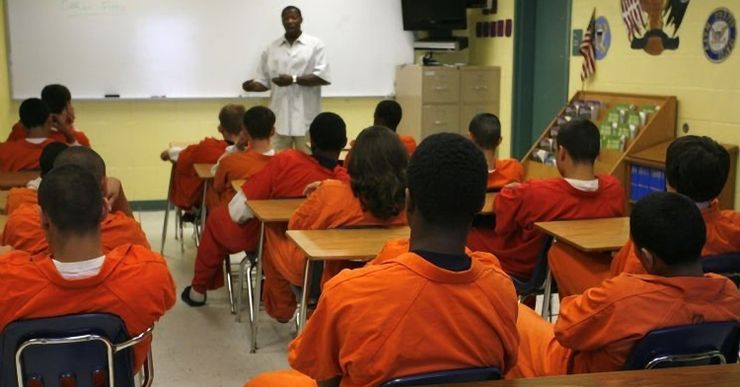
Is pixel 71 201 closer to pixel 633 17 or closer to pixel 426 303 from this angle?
pixel 426 303

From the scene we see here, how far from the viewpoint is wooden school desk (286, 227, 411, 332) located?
2957 millimetres

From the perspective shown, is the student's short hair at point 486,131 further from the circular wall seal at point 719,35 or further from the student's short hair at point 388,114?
the circular wall seal at point 719,35

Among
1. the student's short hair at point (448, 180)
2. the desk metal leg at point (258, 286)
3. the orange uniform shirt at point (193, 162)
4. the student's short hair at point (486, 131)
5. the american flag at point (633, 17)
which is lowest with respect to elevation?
the desk metal leg at point (258, 286)

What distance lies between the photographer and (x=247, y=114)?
4.75 metres

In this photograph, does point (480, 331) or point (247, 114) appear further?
point (247, 114)

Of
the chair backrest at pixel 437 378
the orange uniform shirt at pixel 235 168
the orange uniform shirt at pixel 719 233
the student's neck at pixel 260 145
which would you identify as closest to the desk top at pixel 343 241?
the orange uniform shirt at pixel 719 233

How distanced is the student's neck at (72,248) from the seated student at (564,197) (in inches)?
76.2

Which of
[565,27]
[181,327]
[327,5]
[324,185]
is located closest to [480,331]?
[324,185]

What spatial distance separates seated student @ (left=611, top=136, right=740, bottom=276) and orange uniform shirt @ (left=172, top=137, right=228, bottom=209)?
3255mm

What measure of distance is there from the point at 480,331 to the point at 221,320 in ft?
10.5

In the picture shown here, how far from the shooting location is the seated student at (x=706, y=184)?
2859mm

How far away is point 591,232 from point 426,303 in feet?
6.09

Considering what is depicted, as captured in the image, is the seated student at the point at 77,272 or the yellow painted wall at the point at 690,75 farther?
the yellow painted wall at the point at 690,75

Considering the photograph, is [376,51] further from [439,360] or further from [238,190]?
[439,360]
